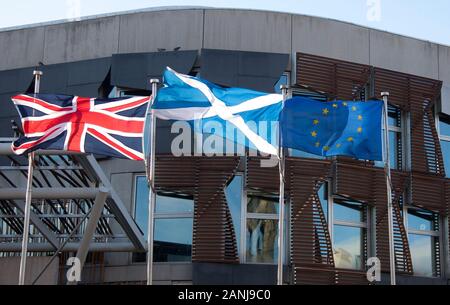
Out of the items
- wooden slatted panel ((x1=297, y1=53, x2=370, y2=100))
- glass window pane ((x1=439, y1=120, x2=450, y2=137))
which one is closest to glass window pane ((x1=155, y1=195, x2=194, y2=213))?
wooden slatted panel ((x1=297, y1=53, x2=370, y2=100))

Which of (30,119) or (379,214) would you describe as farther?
(379,214)

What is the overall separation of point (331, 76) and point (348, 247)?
17.1ft

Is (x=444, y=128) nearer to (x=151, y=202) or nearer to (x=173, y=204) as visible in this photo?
(x=173, y=204)

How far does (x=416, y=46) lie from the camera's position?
2777 centimetres

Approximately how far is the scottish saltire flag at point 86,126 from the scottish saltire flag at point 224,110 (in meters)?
0.60

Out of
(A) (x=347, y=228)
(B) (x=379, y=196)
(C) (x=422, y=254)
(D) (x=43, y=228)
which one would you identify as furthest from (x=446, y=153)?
(D) (x=43, y=228)

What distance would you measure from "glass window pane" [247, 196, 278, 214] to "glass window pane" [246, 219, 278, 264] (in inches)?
11.7

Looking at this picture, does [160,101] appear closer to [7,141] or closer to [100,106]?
[100,106]

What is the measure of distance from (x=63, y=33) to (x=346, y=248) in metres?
11.1

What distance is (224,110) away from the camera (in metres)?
18.2

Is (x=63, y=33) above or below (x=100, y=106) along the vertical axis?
above

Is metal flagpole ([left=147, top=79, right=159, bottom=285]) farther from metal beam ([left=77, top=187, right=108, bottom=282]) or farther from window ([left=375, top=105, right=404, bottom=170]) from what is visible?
window ([left=375, top=105, right=404, bottom=170])
